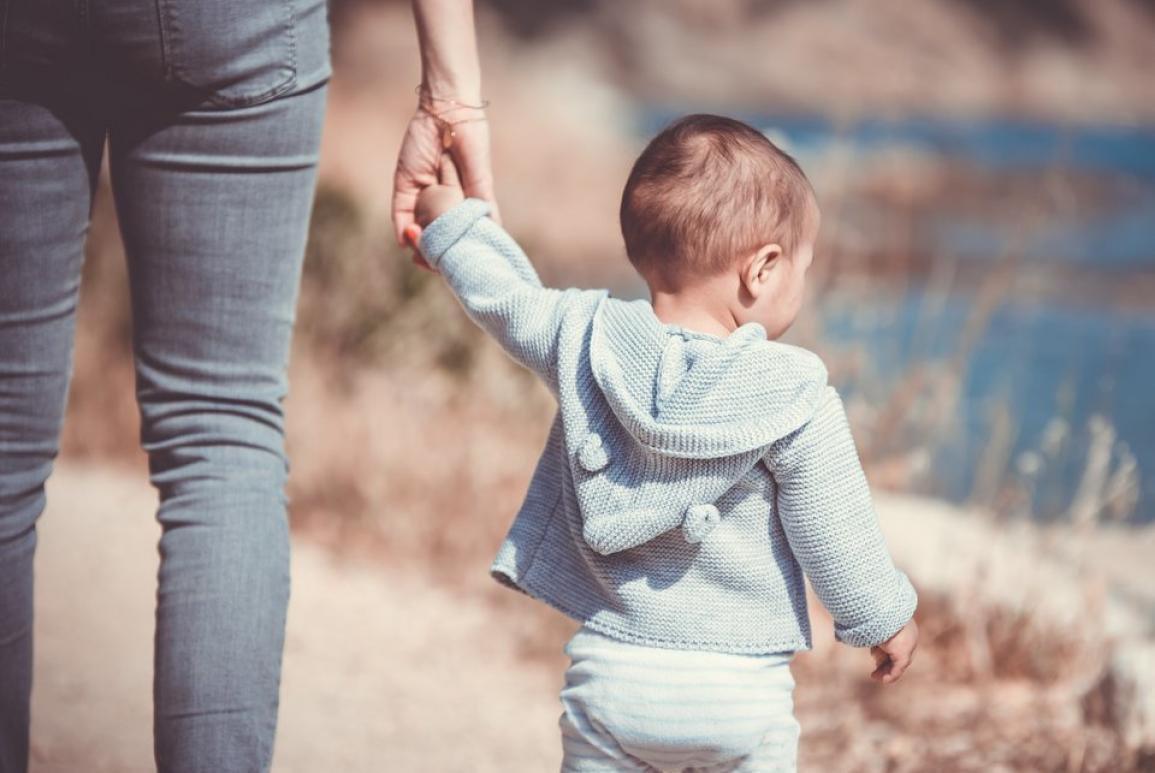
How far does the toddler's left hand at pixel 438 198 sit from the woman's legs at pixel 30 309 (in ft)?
1.25

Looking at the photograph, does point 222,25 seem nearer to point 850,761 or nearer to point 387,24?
point 850,761

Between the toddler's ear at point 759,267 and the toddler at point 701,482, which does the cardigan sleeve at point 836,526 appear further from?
the toddler's ear at point 759,267

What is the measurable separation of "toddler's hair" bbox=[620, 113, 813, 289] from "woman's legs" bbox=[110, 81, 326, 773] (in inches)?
15.5

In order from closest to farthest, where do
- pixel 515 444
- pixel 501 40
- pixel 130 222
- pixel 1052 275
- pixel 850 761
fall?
pixel 130 222 < pixel 850 761 < pixel 515 444 < pixel 1052 275 < pixel 501 40

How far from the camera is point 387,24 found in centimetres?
1352

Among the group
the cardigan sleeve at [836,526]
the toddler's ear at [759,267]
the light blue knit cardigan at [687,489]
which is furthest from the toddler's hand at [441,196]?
the cardigan sleeve at [836,526]

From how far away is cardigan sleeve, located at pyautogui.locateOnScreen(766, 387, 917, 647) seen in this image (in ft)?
4.78

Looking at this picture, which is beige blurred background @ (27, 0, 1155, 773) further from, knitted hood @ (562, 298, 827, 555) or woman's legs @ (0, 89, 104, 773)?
knitted hood @ (562, 298, 827, 555)

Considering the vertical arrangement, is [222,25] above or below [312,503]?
above

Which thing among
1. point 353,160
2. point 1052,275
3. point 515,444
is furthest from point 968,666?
point 1052,275

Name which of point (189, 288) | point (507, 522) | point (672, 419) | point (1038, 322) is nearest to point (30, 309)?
point (189, 288)

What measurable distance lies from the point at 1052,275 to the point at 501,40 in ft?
27.5

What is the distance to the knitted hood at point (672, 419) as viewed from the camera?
1433mm

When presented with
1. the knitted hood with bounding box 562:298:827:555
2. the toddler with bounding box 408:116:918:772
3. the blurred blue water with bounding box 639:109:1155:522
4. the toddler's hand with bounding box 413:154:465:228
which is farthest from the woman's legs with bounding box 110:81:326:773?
the blurred blue water with bounding box 639:109:1155:522
